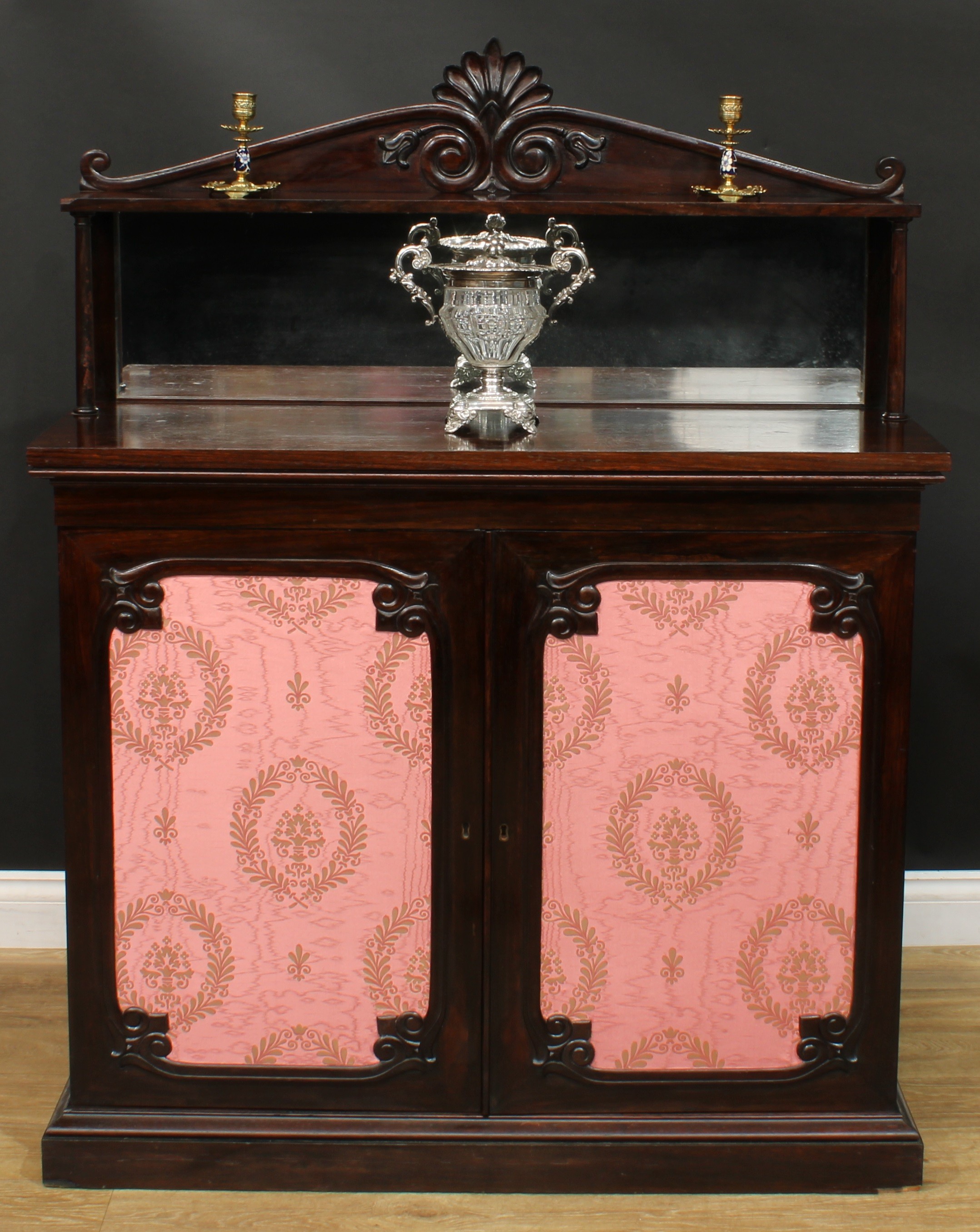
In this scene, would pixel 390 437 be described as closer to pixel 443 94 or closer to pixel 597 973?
pixel 443 94

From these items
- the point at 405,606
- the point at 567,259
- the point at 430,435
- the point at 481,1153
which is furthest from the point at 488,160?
the point at 481,1153

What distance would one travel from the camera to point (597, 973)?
7.06 feet

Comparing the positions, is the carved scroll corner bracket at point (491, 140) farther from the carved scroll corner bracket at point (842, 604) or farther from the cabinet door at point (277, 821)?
the carved scroll corner bracket at point (842, 604)

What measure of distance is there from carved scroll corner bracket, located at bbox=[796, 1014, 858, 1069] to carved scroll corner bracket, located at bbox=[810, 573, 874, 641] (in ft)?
1.92

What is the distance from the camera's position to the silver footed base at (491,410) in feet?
7.05

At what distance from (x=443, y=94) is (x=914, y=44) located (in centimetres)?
92

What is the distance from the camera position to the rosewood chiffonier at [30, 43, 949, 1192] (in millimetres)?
2029

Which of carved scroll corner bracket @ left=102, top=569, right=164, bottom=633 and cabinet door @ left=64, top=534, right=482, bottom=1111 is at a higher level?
carved scroll corner bracket @ left=102, top=569, right=164, bottom=633

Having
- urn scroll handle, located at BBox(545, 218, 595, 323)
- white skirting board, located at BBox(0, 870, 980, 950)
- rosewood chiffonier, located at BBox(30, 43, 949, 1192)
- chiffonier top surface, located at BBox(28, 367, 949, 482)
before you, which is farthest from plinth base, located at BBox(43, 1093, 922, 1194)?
urn scroll handle, located at BBox(545, 218, 595, 323)

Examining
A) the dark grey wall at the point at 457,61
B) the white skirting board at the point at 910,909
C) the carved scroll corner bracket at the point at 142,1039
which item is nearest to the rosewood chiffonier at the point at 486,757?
the carved scroll corner bracket at the point at 142,1039

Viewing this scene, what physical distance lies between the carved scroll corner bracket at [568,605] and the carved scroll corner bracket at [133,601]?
0.54m

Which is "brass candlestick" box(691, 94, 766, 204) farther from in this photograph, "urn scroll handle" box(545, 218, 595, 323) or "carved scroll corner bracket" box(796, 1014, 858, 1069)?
"carved scroll corner bracket" box(796, 1014, 858, 1069)

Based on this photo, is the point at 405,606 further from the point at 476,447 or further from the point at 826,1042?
the point at 826,1042

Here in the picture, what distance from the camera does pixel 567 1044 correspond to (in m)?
2.17
